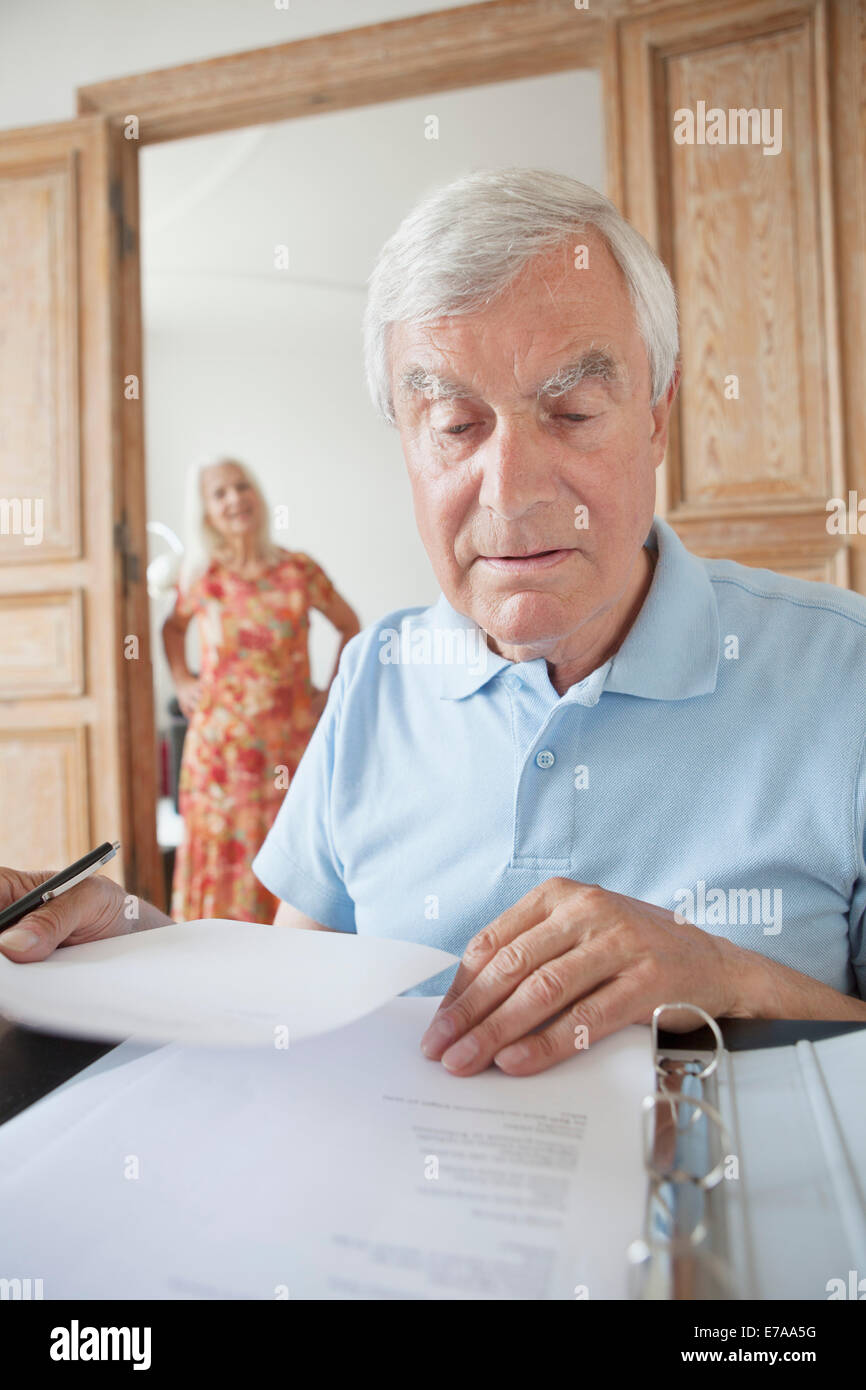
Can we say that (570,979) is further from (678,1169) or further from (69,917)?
(69,917)

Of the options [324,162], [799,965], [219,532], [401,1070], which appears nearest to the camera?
[401,1070]

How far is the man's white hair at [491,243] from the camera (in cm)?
72

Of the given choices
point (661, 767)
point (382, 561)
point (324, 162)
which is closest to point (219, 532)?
point (324, 162)

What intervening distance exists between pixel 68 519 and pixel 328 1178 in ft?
8.82

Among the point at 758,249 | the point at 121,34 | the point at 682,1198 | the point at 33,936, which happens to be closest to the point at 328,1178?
the point at 682,1198

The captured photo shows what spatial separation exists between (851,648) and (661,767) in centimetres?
21

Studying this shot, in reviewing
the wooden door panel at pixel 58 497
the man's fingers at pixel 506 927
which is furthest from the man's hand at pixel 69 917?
the wooden door panel at pixel 58 497

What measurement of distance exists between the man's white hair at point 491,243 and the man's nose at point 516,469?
0.10 m

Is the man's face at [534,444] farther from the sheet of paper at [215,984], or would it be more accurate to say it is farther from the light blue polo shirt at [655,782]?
the sheet of paper at [215,984]

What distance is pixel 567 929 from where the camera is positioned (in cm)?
53

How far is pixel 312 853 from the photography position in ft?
3.09

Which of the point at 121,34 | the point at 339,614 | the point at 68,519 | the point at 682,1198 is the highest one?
the point at 121,34
